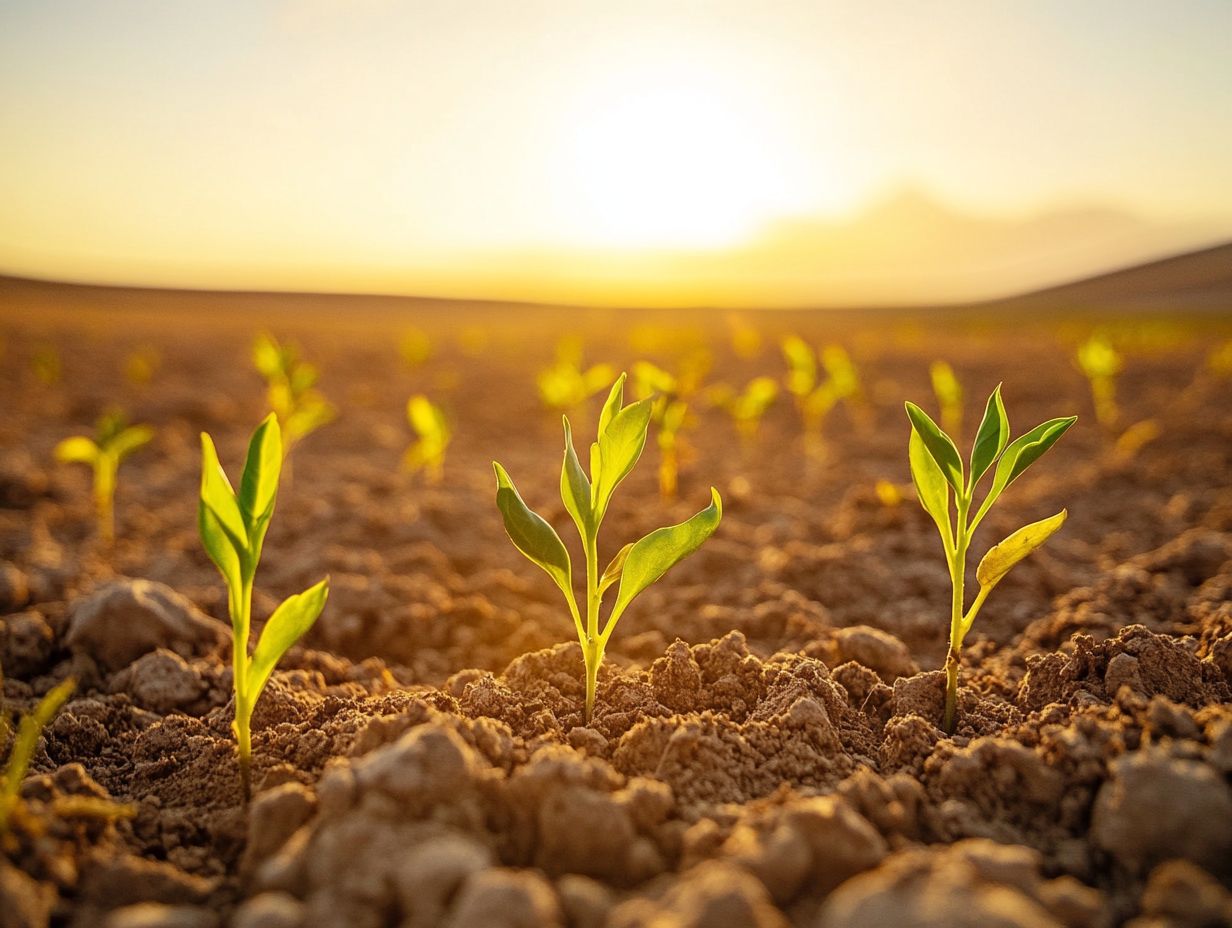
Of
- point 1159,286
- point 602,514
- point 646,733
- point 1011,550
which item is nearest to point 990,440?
point 1011,550

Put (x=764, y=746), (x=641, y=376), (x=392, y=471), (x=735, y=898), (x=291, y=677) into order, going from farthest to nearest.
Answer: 1. (x=392, y=471)
2. (x=641, y=376)
3. (x=291, y=677)
4. (x=764, y=746)
5. (x=735, y=898)

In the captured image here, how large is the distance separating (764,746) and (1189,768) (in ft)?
2.32

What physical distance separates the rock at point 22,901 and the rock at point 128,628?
1396 mm

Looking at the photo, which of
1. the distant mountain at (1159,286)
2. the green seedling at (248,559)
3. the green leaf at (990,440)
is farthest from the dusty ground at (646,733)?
the distant mountain at (1159,286)

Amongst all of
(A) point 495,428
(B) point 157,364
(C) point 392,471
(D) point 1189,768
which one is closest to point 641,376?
(D) point 1189,768

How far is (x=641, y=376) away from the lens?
3.62m

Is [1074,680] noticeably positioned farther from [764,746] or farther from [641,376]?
[641,376]

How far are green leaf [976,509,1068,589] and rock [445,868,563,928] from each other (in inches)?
49.3

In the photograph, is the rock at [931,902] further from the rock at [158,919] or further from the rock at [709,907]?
the rock at [158,919]

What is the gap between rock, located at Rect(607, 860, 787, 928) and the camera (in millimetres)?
984

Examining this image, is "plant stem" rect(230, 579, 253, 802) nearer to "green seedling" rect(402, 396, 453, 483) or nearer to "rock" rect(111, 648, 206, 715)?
"rock" rect(111, 648, 206, 715)

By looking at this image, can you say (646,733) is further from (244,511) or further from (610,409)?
(244,511)

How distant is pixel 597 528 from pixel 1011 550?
96 centimetres

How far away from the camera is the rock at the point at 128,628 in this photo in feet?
8.14
